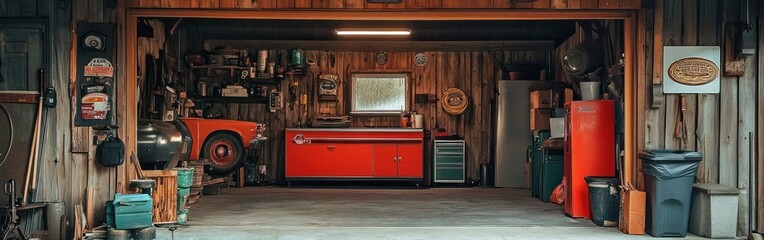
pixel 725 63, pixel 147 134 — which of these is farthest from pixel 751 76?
pixel 147 134

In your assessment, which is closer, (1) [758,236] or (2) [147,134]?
(1) [758,236]

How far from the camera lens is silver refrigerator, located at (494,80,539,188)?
13.0 m

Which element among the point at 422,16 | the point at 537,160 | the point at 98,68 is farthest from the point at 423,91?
the point at 98,68

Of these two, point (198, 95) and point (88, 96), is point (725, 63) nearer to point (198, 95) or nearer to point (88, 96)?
point (88, 96)

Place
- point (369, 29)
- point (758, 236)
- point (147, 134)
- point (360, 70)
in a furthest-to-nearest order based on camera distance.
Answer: point (360, 70) → point (369, 29) → point (147, 134) → point (758, 236)

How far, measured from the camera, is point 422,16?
7953 millimetres

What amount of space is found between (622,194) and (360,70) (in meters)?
6.70

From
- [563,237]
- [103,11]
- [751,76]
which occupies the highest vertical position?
[103,11]

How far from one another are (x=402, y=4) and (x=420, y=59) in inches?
232

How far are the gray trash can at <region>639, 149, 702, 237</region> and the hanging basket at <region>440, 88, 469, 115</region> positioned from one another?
21.0 ft

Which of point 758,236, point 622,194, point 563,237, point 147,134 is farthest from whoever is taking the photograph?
point 147,134

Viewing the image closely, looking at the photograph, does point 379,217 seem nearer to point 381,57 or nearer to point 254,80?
point 381,57

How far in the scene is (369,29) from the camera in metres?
12.7

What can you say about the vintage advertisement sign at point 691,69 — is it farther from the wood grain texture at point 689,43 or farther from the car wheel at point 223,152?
the car wheel at point 223,152
